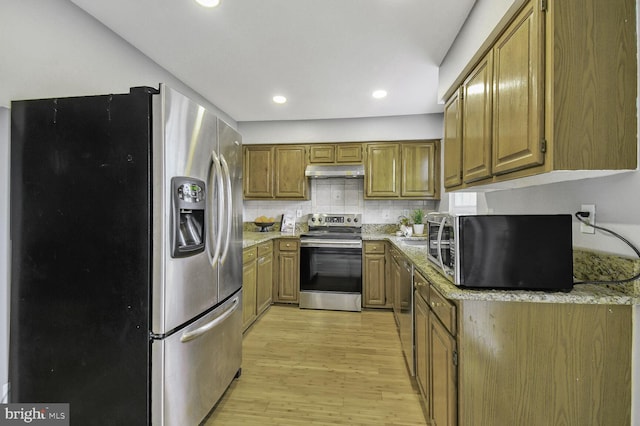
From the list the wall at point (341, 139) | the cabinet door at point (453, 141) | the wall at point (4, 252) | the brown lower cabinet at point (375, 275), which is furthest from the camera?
the wall at point (341, 139)

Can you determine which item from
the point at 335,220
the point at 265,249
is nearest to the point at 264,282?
the point at 265,249

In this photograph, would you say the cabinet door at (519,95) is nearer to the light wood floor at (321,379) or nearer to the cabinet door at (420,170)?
the light wood floor at (321,379)

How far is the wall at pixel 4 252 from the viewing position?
1444 mm

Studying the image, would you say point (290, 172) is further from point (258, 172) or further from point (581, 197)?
point (581, 197)

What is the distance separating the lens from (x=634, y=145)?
107 cm

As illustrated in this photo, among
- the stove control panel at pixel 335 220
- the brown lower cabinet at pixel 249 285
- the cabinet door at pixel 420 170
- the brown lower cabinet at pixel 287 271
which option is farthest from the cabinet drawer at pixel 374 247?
the brown lower cabinet at pixel 249 285

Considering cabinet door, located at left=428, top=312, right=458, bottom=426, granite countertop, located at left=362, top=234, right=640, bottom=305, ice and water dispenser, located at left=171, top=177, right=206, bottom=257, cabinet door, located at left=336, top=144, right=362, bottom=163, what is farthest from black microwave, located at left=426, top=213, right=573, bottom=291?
cabinet door, located at left=336, top=144, right=362, bottom=163

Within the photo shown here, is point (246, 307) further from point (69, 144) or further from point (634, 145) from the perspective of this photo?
point (634, 145)

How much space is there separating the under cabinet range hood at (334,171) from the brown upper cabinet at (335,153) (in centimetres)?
7

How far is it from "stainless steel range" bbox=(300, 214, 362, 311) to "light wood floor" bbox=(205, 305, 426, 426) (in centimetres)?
42

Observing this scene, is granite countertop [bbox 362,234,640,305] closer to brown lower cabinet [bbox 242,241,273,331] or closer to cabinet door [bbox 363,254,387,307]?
brown lower cabinet [bbox 242,241,273,331]

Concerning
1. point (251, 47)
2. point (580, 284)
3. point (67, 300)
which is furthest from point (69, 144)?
point (580, 284)

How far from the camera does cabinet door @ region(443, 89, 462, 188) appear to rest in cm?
202

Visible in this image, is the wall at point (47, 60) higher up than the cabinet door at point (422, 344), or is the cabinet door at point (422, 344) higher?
the wall at point (47, 60)
